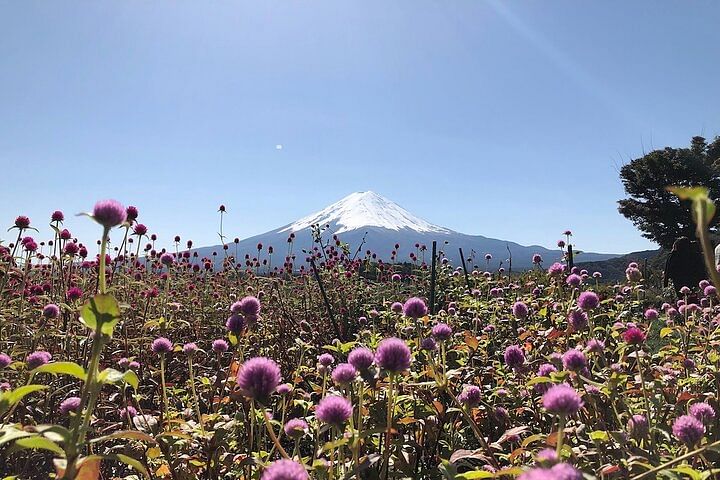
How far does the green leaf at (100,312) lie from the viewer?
1125mm

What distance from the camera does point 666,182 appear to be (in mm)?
29891

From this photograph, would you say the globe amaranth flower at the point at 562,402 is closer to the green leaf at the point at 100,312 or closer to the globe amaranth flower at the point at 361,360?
the globe amaranth flower at the point at 361,360

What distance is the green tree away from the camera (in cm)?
2900

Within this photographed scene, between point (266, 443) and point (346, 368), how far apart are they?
3.98 ft

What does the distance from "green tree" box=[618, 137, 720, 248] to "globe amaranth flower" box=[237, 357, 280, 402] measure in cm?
3268

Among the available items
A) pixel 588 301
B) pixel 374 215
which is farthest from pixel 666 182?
pixel 374 215

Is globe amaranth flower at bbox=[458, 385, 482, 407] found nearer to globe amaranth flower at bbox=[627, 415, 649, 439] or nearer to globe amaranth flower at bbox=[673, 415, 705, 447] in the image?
globe amaranth flower at bbox=[627, 415, 649, 439]

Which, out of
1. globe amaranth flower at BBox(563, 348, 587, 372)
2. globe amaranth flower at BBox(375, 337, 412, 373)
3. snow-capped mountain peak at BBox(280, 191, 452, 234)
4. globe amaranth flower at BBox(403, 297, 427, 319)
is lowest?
globe amaranth flower at BBox(563, 348, 587, 372)

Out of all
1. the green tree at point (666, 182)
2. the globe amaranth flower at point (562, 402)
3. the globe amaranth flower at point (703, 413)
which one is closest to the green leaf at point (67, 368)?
the globe amaranth flower at point (562, 402)

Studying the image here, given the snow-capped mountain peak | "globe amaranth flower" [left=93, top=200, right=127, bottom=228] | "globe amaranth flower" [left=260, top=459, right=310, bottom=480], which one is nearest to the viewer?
"globe amaranth flower" [left=260, top=459, right=310, bottom=480]

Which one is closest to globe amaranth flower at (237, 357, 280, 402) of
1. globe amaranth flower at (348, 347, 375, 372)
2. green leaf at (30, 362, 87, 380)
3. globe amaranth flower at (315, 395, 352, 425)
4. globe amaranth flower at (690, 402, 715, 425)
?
globe amaranth flower at (315, 395, 352, 425)

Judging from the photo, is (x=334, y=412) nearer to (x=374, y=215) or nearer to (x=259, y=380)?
(x=259, y=380)

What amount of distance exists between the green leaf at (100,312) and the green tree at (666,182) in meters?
33.2

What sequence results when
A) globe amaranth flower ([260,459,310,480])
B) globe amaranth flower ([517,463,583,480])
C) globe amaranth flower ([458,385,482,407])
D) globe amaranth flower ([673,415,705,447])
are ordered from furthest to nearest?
globe amaranth flower ([458,385,482,407]) → globe amaranth flower ([673,415,705,447]) → globe amaranth flower ([260,459,310,480]) → globe amaranth flower ([517,463,583,480])
